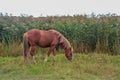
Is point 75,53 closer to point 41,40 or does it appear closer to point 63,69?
point 41,40

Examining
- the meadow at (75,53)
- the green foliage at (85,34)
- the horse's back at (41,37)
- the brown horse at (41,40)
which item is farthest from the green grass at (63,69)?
the green foliage at (85,34)

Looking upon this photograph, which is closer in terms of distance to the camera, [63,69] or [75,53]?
[63,69]

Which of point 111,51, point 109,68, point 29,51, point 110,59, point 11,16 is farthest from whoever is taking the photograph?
point 11,16

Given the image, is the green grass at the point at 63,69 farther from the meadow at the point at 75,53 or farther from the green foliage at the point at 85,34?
the green foliage at the point at 85,34

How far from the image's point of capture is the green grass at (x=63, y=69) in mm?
10531

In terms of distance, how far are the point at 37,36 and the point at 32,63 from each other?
109cm

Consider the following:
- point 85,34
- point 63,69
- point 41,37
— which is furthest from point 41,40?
point 85,34

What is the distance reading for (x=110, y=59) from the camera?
13648 millimetres

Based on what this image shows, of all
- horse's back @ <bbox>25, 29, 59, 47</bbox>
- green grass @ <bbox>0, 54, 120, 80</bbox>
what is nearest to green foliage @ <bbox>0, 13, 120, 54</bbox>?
green grass @ <bbox>0, 54, 120, 80</bbox>

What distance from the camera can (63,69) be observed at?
11398 mm

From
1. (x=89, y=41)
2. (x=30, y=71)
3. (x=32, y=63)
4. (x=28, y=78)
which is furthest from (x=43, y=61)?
(x=89, y=41)

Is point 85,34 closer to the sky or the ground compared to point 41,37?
→ closer to the ground

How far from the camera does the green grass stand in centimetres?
1053

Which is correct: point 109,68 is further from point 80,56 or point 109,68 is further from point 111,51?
point 111,51
